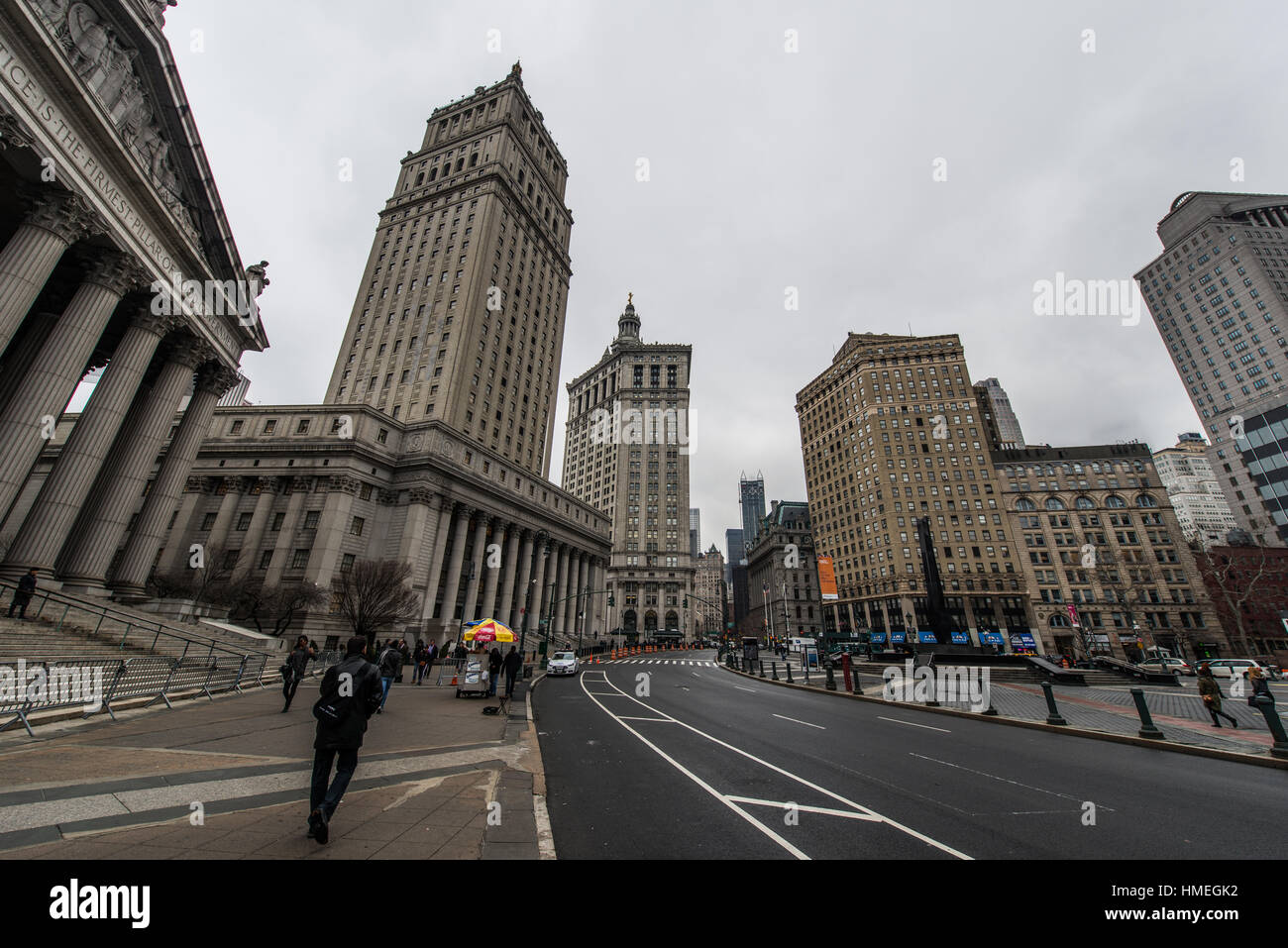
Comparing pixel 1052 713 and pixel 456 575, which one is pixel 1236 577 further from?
pixel 456 575

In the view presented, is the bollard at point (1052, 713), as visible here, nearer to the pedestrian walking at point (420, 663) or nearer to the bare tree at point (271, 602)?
the pedestrian walking at point (420, 663)

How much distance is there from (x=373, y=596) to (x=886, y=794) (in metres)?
33.4

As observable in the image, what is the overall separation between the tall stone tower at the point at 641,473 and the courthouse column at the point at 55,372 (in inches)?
2885

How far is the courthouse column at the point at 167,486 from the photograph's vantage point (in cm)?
2320

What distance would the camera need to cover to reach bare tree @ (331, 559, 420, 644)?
31.8 m

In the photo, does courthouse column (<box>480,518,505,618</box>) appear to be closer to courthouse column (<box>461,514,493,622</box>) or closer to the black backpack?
courthouse column (<box>461,514,493,622</box>)

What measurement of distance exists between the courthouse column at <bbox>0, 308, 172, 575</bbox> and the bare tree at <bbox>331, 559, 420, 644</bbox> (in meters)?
14.5

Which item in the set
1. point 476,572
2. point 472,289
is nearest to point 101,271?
point 476,572

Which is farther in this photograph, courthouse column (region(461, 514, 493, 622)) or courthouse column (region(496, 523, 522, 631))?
courthouse column (region(496, 523, 522, 631))

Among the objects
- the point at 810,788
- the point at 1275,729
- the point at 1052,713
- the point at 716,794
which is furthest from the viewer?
the point at 1052,713

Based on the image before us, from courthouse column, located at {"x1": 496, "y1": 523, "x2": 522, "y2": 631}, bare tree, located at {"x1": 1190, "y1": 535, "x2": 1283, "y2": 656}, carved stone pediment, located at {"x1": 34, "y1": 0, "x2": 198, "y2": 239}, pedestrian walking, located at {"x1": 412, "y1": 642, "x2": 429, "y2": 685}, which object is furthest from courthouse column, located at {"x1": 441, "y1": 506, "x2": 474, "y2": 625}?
bare tree, located at {"x1": 1190, "y1": 535, "x2": 1283, "y2": 656}

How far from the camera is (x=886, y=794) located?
23.4ft
